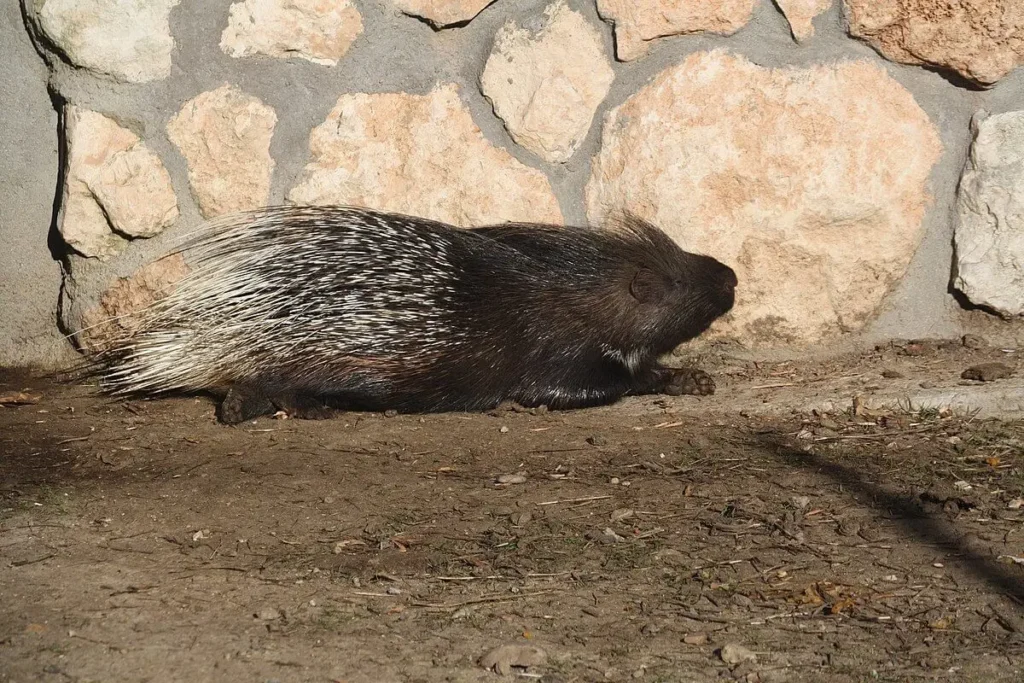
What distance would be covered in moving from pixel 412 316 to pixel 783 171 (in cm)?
131

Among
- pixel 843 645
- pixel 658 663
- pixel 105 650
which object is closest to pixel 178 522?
pixel 105 650

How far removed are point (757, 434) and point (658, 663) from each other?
4.56 feet

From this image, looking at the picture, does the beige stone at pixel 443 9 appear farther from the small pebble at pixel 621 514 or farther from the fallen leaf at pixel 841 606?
the fallen leaf at pixel 841 606

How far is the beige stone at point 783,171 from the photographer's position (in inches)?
144

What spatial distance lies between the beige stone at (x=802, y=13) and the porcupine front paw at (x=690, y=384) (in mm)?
1149

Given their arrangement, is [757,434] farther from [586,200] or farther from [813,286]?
[586,200]

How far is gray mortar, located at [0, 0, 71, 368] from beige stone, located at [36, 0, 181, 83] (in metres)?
0.22

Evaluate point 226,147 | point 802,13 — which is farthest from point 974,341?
point 226,147

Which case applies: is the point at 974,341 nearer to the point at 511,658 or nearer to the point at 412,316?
the point at 412,316

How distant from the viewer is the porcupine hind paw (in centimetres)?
345

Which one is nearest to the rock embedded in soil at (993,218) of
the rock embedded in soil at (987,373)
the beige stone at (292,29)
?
the rock embedded in soil at (987,373)

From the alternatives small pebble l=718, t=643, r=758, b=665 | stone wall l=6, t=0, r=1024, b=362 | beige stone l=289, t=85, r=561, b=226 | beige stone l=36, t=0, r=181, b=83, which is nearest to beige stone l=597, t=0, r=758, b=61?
stone wall l=6, t=0, r=1024, b=362

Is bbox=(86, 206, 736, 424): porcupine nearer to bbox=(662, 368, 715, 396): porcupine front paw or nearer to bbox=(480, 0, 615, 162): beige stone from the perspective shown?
bbox=(662, 368, 715, 396): porcupine front paw

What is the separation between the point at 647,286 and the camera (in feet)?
13.0
